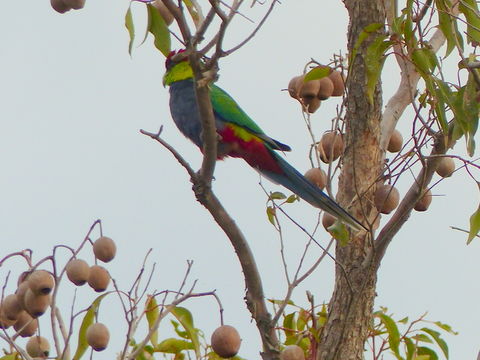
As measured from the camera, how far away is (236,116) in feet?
15.4

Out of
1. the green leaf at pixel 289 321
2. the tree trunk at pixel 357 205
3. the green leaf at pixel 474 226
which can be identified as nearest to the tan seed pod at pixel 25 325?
the green leaf at pixel 289 321

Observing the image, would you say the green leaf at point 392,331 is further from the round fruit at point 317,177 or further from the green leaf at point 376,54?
the green leaf at point 376,54

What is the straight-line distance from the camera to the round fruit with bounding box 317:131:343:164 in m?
4.35

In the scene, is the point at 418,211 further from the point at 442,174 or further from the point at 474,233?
the point at 474,233

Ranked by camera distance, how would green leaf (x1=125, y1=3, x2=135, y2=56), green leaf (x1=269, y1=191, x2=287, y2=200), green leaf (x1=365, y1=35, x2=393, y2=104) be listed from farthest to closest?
green leaf (x1=269, y1=191, x2=287, y2=200) < green leaf (x1=365, y1=35, x2=393, y2=104) < green leaf (x1=125, y1=3, x2=135, y2=56)

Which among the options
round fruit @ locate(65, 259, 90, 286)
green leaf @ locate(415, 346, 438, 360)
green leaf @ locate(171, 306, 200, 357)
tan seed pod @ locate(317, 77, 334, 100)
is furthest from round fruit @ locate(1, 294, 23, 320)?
green leaf @ locate(415, 346, 438, 360)

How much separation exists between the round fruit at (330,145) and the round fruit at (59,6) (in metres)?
1.49

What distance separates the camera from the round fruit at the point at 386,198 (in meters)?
4.02

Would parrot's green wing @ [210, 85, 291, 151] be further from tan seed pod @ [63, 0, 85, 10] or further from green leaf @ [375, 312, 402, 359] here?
tan seed pod @ [63, 0, 85, 10]

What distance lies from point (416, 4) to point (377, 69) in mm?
460

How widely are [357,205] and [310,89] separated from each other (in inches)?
23.1

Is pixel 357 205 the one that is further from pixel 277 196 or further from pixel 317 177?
pixel 277 196

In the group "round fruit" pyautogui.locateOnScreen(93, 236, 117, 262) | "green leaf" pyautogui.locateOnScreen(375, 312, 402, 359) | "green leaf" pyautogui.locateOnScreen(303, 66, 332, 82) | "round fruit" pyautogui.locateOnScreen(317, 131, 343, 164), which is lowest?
"round fruit" pyautogui.locateOnScreen(93, 236, 117, 262)

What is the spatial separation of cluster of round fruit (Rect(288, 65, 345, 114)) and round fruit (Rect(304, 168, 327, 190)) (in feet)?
0.96
